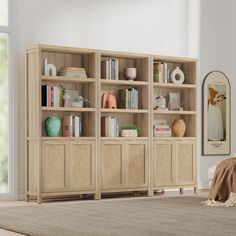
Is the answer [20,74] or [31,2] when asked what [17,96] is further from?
[31,2]

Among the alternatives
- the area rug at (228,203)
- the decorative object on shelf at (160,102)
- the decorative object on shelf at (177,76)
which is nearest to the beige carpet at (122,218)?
the area rug at (228,203)

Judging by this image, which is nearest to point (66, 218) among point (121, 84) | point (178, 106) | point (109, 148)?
point (109, 148)

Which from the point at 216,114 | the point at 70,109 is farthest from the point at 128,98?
the point at 216,114

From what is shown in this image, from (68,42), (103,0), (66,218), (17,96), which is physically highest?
(103,0)

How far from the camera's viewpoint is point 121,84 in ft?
31.4

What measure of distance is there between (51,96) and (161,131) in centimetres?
190

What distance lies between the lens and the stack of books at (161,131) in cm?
969

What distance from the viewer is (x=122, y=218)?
6594mm

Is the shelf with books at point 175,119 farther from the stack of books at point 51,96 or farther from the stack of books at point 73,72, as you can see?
the stack of books at point 51,96

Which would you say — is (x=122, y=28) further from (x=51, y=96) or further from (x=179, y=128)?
(x=51, y=96)

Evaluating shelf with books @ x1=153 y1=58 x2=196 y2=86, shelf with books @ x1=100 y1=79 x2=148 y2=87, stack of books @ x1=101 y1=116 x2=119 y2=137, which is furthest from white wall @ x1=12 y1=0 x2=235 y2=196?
stack of books @ x1=101 y1=116 x2=119 y2=137

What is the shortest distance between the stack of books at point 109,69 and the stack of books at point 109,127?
561 mm

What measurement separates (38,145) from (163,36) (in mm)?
3050

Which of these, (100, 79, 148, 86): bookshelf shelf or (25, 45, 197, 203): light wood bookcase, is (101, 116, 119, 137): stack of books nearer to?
(25, 45, 197, 203): light wood bookcase
